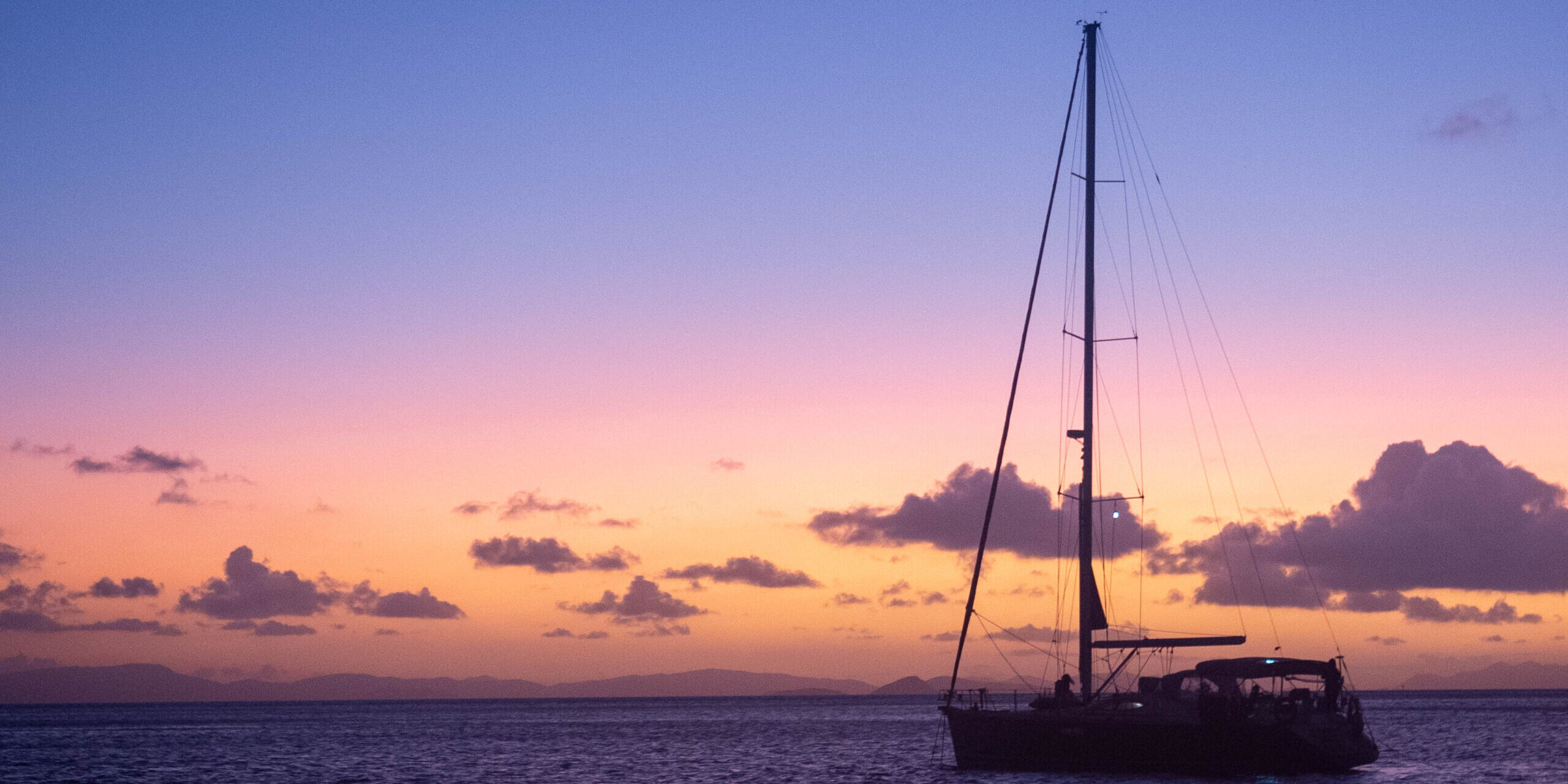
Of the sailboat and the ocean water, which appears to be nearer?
the sailboat

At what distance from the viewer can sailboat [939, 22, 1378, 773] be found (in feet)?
148

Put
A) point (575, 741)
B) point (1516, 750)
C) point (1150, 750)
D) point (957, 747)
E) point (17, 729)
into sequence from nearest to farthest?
point (1150, 750) < point (957, 747) < point (1516, 750) < point (575, 741) < point (17, 729)

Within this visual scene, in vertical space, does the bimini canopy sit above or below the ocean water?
above

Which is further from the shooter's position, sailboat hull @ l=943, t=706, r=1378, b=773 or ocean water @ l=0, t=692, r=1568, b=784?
ocean water @ l=0, t=692, r=1568, b=784

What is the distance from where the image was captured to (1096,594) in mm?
47125

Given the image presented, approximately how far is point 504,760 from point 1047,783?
156 feet

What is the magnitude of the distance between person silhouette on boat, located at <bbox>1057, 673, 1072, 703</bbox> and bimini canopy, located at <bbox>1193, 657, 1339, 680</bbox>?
4.29 m

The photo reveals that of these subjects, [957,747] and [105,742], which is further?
[105,742]

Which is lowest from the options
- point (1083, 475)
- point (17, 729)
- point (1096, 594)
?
point (17, 729)

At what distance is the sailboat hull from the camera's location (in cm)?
4484

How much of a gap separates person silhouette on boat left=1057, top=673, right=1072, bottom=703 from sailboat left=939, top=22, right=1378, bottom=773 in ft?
0.14

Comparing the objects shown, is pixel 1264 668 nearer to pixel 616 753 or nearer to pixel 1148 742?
pixel 1148 742

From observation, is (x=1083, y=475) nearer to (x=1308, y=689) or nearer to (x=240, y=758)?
(x=1308, y=689)

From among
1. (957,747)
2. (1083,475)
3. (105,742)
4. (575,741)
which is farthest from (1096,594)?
(105,742)
